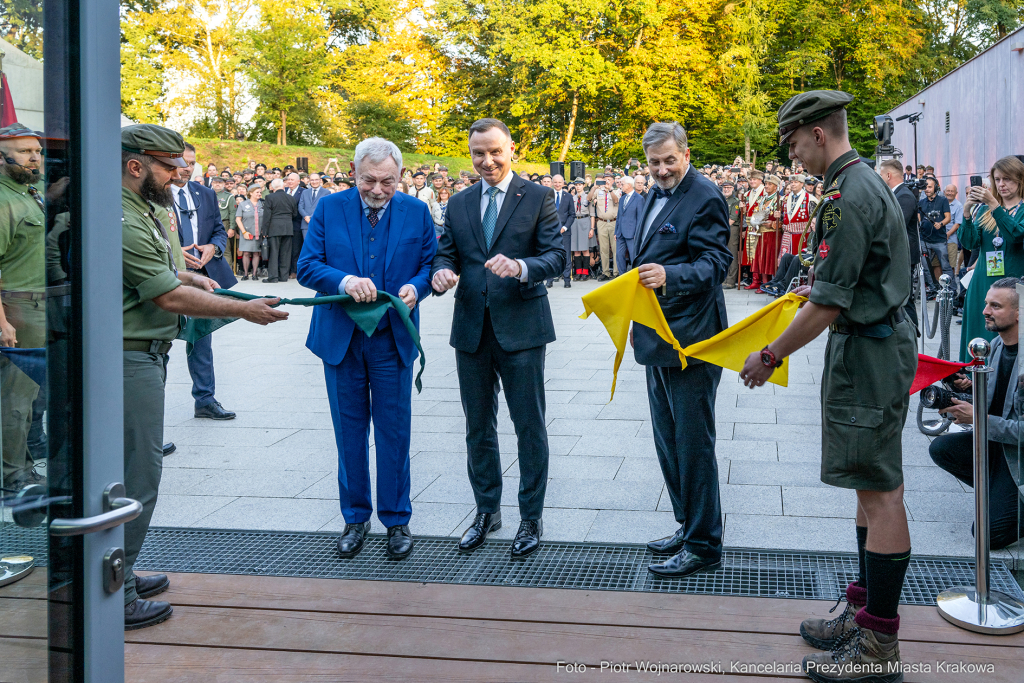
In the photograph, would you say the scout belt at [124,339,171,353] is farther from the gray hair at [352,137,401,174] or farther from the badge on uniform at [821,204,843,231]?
the badge on uniform at [821,204,843,231]

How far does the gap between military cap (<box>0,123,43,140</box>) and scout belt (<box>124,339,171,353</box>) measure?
2.03 m

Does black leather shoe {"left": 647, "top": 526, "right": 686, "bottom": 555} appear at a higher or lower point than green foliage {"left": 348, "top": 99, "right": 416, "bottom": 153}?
lower

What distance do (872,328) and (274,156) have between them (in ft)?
112

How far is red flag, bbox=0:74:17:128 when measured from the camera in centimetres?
151

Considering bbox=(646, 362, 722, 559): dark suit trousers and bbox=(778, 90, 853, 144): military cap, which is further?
bbox=(646, 362, 722, 559): dark suit trousers

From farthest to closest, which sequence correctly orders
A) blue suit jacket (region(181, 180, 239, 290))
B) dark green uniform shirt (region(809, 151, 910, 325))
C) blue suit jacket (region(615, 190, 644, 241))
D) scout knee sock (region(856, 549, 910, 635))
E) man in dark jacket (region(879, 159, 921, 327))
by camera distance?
blue suit jacket (region(615, 190, 644, 241)) < man in dark jacket (region(879, 159, 921, 327)) < blue suit jacket (region(181, 180, 239, 290)) < scout knee sock (region(856, 549, 910, 635)) < dark green uniform shirt (region(809, 151, 910, 325))

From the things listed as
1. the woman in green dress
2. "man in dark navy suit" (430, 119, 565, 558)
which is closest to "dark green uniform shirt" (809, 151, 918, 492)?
"man in dark navy suit" (430, 119, 565, 558)

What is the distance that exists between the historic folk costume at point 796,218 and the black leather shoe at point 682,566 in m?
12.2

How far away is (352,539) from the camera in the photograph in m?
4.34

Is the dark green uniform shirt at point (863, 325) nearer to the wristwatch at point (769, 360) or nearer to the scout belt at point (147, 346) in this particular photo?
the wristwatch at point (769, 360)

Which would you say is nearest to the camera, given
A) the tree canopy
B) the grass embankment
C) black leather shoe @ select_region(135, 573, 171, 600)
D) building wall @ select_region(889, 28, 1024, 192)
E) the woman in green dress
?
black leather shoe @ select_region(135, 573, 171, 600)

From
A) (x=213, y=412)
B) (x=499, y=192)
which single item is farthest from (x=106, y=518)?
(x=213, y=412)

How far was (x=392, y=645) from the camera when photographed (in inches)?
131

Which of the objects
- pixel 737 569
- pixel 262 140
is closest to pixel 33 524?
pixel 737 569
